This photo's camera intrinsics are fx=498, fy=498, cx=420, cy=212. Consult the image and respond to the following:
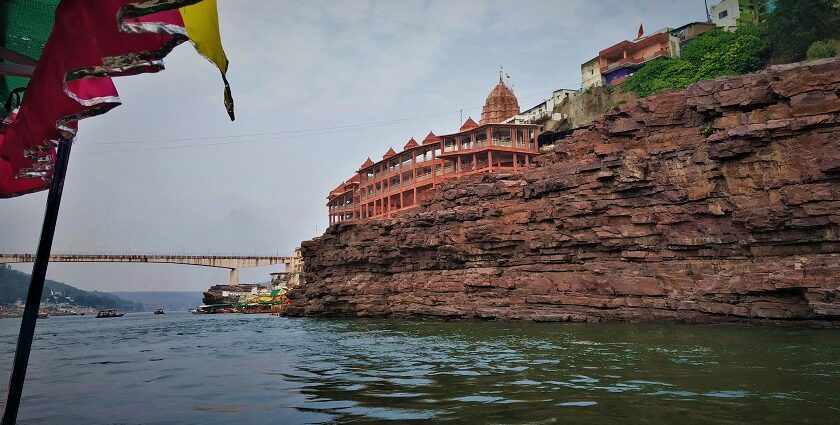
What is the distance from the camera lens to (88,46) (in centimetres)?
218

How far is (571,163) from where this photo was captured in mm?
29562

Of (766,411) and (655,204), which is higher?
(655,204)

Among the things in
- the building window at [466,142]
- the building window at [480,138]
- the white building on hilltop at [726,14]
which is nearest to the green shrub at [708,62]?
the white building on hilltop at [726,14]

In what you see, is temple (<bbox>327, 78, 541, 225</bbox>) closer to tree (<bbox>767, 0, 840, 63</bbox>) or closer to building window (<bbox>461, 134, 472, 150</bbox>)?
building window (<bbox>461, 134, 472, 150</bbox>)

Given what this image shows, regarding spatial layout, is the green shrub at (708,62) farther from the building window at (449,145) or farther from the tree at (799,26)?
the building window at (449,145)

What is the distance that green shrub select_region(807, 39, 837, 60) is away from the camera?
32.7m

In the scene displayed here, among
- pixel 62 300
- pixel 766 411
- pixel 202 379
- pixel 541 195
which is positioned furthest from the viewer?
pixel 62 300

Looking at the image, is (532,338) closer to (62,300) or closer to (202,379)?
(202,379)

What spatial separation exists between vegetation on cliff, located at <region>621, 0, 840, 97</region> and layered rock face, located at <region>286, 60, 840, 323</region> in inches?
644

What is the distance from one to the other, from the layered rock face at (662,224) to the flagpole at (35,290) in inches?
850

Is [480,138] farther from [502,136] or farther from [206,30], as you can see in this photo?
[206,30]

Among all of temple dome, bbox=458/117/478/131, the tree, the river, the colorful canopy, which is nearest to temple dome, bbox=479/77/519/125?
temple dome, bbox=458/117/478/131

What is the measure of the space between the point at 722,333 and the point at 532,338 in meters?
6.12

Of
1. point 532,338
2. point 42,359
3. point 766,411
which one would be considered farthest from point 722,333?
point 42,359
